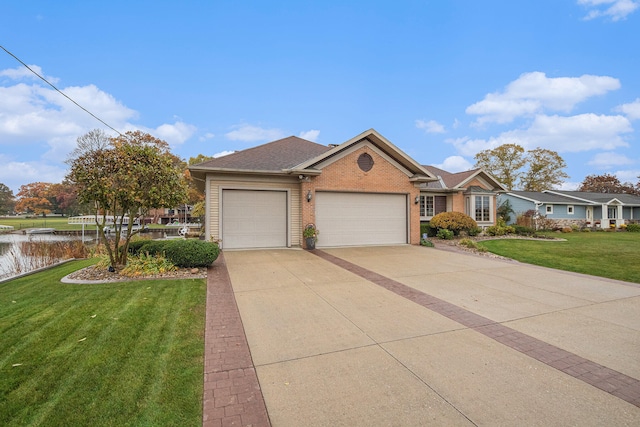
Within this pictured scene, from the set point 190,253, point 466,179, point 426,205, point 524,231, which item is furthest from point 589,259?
point 190,253

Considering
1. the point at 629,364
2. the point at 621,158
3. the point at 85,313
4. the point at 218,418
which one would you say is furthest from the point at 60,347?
the point at 621,158

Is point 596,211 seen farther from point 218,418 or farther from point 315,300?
point 218,418

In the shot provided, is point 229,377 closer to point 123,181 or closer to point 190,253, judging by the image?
point 190,253

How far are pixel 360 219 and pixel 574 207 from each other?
29.6m

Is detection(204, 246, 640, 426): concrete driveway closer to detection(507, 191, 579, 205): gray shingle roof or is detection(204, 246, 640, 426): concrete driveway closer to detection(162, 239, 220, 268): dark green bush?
A: detection(162, 239, 220, 268): dark green bush

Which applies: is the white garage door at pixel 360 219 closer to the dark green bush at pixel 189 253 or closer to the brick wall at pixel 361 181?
the brick wall at pixel 361 181

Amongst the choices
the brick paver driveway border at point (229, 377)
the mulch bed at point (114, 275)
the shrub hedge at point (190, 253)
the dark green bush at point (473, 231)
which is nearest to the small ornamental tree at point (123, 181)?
the mulch bed at point (114, 275)

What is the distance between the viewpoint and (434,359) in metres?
3.34

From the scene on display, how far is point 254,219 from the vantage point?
39.2 feet

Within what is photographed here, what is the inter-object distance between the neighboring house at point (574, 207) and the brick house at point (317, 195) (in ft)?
65.8

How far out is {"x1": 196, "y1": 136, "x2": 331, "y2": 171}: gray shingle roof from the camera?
11.5 m

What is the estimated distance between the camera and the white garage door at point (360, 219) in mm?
12508

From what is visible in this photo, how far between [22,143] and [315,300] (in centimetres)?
2047

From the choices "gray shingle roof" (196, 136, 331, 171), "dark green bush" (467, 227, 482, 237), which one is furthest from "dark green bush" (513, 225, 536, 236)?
"gray shingle roof" (196, 136, 331, 171)
